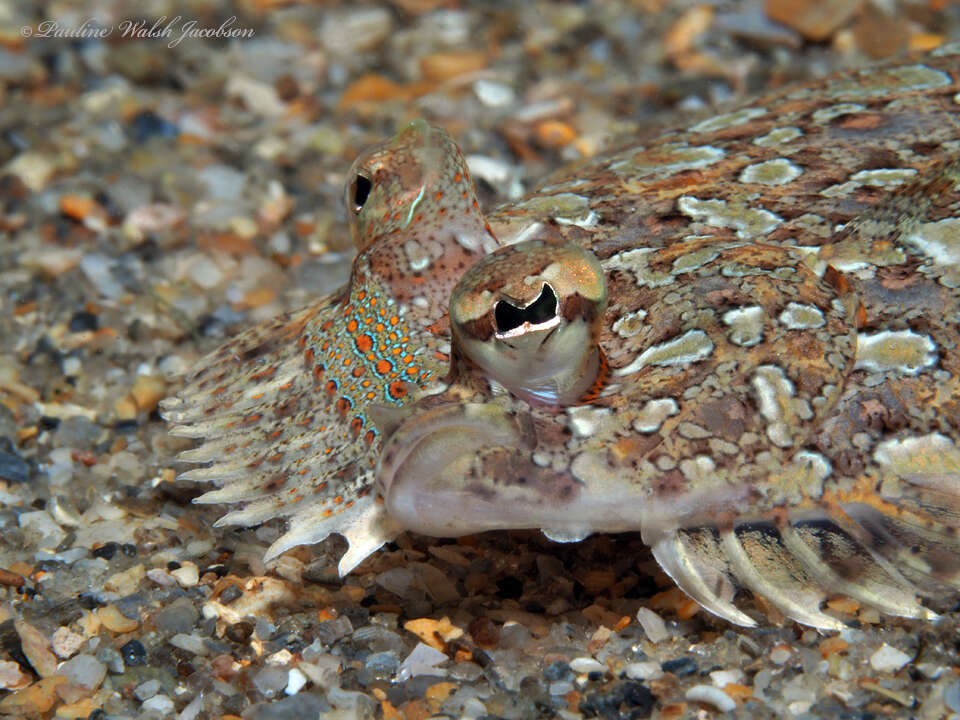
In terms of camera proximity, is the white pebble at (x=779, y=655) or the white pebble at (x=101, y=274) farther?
the white pebble at (x=101, y=274)

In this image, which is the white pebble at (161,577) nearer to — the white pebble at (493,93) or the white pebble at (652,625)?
the white pebble at (652,625)

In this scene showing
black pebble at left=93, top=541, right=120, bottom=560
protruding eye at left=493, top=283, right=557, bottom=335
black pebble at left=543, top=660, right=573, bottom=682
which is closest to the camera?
protruding eye at left=493, top=283, right=557, bottom=335

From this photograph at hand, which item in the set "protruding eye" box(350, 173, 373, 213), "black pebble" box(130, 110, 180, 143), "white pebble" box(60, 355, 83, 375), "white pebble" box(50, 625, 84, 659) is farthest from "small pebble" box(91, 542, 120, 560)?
"black pebble" box(130, 110, 180, 143)

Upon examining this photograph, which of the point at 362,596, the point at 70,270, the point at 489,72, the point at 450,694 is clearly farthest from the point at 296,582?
the point at 489,72

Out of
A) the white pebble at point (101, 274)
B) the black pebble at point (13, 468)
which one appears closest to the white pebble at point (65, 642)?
the black pebble at point (13, 468)

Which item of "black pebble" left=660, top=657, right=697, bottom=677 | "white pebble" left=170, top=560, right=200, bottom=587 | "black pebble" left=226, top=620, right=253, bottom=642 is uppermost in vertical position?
"white pebble" left=170, top=560, right=200, bottom=587

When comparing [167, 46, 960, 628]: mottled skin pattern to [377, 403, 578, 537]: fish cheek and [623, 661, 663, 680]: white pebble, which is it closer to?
[377, 403, 578, 537]: fish cheek
